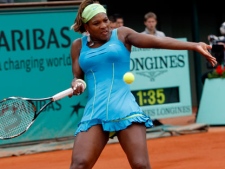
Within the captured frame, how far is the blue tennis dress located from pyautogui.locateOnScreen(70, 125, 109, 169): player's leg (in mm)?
54

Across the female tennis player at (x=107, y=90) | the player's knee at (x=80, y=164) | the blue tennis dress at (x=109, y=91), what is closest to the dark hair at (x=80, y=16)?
the female tennis player at (x=107, y=90)

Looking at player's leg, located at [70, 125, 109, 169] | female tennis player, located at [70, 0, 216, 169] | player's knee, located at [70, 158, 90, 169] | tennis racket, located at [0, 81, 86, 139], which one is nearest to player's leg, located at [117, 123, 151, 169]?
female tennis player, located at [70, 0, 216, 169]

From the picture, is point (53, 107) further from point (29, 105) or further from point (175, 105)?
point (29, 105)

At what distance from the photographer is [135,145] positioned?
17.1ft

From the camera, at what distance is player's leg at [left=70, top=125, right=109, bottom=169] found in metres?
5.19

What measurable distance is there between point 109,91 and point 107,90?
0.02 meters

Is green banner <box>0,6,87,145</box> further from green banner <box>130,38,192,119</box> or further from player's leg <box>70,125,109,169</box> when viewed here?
player's leg <box>70,125,109,169</box>

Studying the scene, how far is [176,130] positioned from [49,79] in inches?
87.1

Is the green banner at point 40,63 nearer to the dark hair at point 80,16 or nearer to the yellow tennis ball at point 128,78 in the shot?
the dark hair at point 80,16

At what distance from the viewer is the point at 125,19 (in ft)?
53.6

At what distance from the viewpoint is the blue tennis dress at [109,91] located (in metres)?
5.36

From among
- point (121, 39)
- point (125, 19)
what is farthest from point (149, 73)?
point (121, 39)

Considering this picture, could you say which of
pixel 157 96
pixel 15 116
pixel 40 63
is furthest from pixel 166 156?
pixel 15 116

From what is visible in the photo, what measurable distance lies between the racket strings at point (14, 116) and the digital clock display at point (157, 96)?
236 inches
